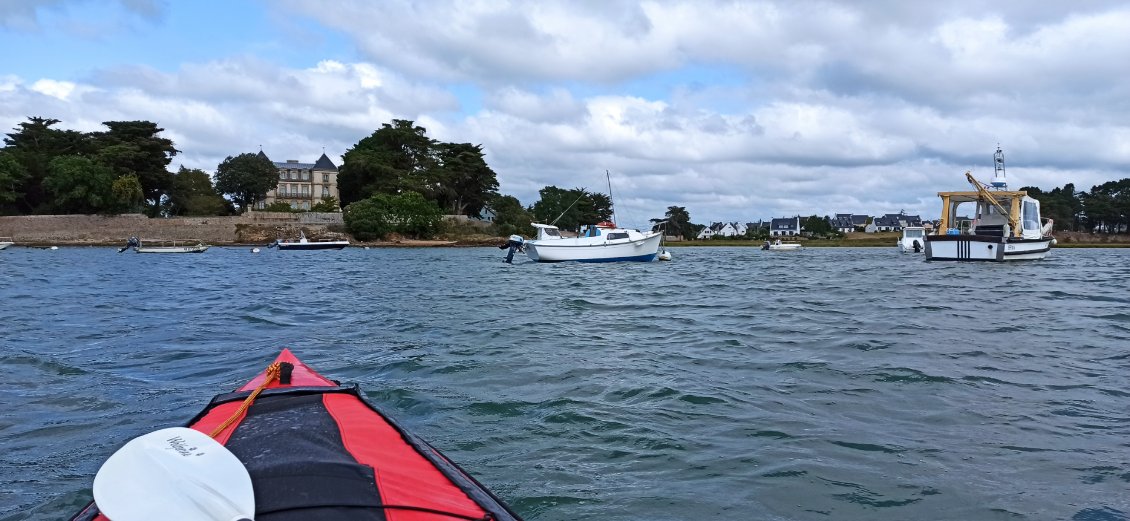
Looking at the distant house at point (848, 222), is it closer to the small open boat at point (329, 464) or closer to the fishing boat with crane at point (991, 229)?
the fishing boat with crane at point (991, 229)

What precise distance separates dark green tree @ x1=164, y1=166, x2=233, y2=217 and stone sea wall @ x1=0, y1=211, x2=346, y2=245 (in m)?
5.68

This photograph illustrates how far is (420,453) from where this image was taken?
3.61m

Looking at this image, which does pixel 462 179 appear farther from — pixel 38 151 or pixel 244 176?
pixel 38 151

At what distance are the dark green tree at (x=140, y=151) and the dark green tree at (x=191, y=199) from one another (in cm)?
220

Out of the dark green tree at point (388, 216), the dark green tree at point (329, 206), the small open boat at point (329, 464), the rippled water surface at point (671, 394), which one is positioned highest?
the dark green tree at point (329, 206)

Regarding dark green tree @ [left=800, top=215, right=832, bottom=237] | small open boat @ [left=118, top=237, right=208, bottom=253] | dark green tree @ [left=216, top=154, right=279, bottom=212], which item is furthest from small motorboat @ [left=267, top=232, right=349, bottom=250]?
dark green tree @ [left=800, top=215, right=832, bottom=237]

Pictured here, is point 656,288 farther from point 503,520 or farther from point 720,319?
point 503,520

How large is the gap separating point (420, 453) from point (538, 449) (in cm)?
243

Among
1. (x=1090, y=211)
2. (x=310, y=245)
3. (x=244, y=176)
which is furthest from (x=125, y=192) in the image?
(x=1090, y=211)

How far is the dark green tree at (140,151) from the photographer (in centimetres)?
7000

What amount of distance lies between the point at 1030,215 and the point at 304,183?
84762 mm

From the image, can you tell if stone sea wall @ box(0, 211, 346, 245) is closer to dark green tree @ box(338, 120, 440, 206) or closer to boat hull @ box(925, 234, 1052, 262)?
dark green tree @ box(338, 120, 440, 206)

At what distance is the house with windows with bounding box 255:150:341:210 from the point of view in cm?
9662

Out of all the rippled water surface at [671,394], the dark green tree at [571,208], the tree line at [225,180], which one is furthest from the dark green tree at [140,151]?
the rippled water surface at [671,394]
